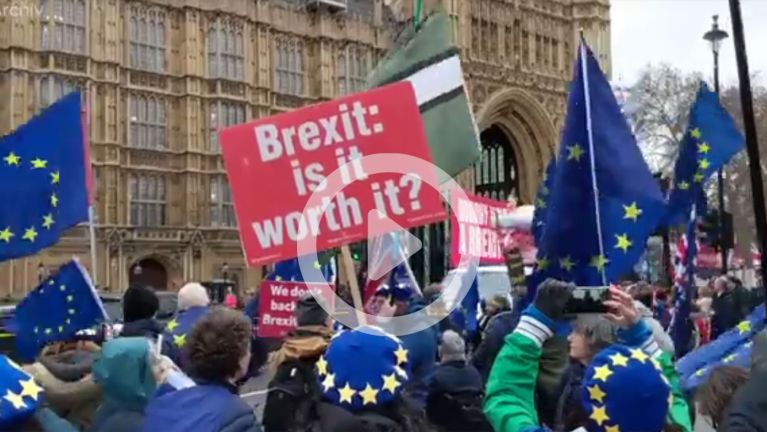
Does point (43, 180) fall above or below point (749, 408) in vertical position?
above

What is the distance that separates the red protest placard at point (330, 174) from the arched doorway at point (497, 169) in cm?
4226

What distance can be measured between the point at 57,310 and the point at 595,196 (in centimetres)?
401

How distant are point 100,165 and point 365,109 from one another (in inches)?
1013

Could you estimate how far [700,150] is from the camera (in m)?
6.65

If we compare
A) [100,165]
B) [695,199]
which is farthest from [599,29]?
[695,199]

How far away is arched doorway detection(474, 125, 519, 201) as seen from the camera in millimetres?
49812

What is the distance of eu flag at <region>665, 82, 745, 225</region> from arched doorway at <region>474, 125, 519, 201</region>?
138 ft

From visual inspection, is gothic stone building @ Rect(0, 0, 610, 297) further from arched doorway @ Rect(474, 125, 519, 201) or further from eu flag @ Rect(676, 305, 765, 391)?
eu flag @ Rect(676, 305, 765, 391)

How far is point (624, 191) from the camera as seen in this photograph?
5191 mm

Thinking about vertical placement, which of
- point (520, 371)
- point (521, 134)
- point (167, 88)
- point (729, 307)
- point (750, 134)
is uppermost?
point (167, 88)

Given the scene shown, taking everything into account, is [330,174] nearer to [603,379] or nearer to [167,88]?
[603,379]
